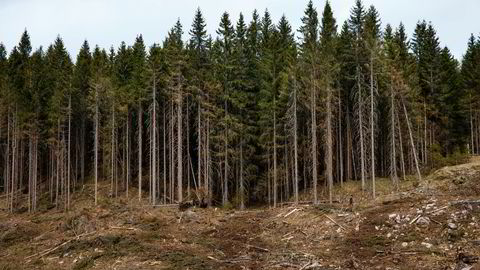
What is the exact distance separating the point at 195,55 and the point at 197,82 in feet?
9.45

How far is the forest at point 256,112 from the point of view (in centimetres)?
3941

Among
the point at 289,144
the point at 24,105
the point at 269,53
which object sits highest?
the point at 269,53

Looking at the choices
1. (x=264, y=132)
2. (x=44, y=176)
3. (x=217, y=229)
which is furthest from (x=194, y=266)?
(x=44, y=176)

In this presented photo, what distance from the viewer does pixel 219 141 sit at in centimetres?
4353

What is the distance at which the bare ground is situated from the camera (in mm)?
18219

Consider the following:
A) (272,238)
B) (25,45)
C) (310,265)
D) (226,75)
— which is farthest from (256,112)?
(25,45)

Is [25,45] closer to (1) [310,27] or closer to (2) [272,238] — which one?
(1) [310,27]

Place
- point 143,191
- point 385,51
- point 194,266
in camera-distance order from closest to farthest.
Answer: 1. point 194,266
2. point 385,51
3. point 143,191

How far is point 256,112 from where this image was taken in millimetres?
43875

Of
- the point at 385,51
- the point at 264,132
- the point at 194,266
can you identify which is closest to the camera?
the point at 194,266

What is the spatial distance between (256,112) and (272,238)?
22101 millimetres

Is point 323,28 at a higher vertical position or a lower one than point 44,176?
higher

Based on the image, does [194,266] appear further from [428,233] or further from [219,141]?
[219,141]

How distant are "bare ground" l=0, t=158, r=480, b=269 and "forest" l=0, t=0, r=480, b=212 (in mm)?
11098
